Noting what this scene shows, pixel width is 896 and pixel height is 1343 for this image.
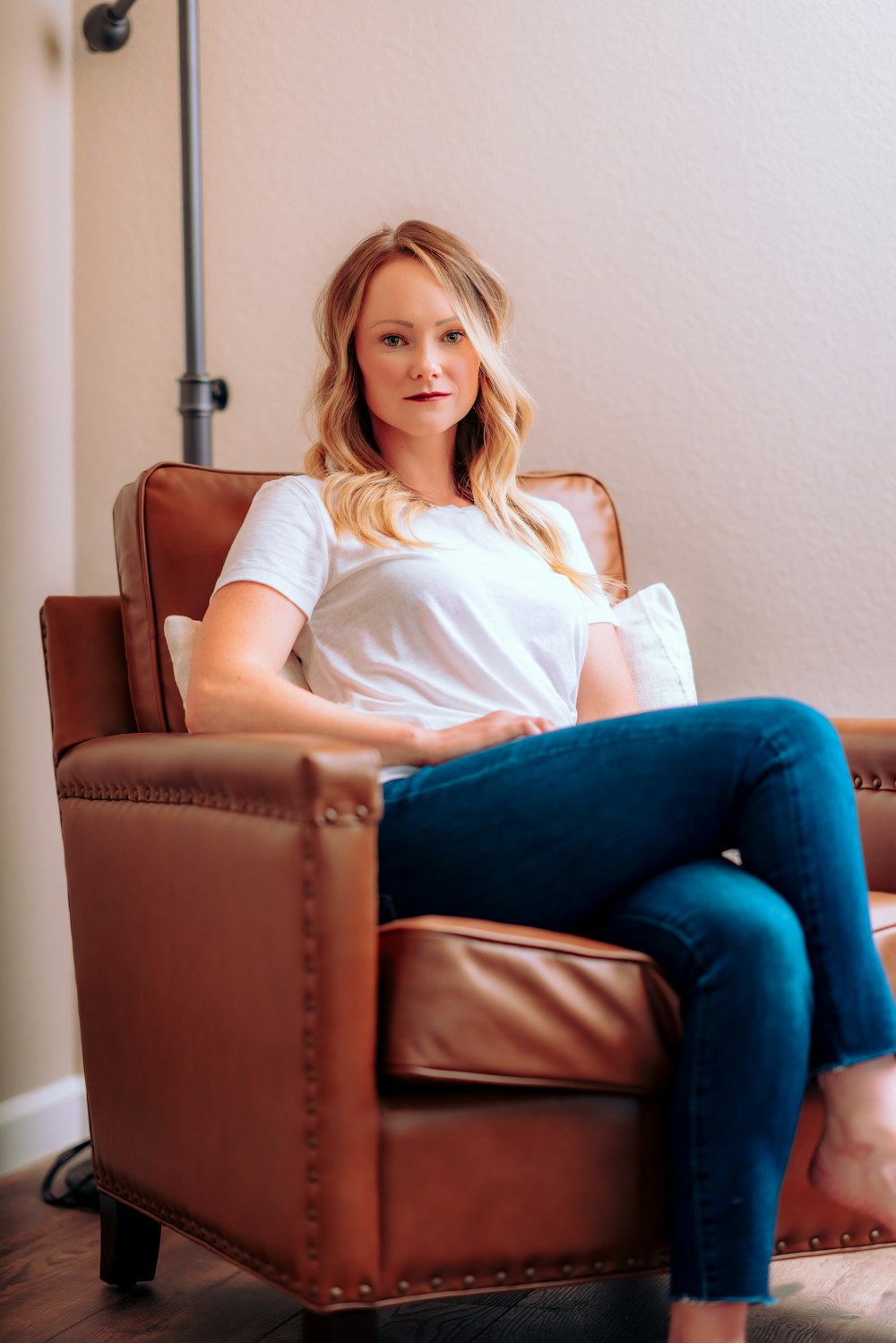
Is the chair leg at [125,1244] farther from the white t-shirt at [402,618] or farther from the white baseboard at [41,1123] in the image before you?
the white t-shirt at [402,618]

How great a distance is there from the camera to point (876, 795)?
140 cm

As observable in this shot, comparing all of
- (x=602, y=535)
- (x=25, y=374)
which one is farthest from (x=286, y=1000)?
(x=25, y=374)

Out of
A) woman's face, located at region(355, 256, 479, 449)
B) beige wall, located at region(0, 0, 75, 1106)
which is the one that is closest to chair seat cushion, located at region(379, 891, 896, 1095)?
woman's face, located at region(355, 256, 479, 449)

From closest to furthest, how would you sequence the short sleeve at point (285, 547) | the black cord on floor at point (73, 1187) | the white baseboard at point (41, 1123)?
1. the short sleeve at point (285, 547)
2. the black cord on floor at point (73, 1187)
3. the white baseboard at point (41, 1123)

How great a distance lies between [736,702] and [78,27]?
1669 millimetres

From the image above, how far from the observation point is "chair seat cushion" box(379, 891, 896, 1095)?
3.18 feet

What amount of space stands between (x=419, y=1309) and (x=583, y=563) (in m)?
0.90

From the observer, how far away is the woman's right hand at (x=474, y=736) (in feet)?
3.96

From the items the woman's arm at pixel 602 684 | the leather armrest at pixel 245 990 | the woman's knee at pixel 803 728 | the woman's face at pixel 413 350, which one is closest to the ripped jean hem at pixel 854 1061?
the woman's knee at pixel 803 728

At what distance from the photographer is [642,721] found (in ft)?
3.67

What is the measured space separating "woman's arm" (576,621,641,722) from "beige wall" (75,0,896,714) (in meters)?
0.37

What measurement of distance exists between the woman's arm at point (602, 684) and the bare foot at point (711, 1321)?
0.75m

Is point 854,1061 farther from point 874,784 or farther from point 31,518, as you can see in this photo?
point 31,518

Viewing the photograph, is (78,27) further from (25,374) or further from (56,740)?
(56,740)
